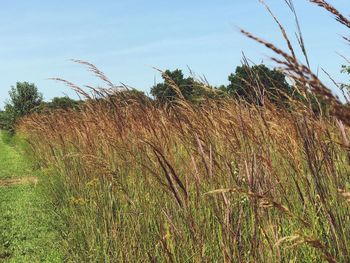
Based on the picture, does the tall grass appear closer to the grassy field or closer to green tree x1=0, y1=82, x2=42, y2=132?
the grassy field

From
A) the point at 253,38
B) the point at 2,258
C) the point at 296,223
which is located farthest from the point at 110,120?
the point at 253,38

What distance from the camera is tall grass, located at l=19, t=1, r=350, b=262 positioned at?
6.76ft

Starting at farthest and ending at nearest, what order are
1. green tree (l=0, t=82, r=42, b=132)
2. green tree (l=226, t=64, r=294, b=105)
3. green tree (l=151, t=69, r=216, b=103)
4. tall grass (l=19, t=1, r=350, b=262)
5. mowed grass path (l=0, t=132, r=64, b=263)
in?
green tree (l=0, t=82, r=42, b=132) < mowed grass path (l=0, t=132, r=64, b=263) < green tree (l=151, t=69, r=216, b=103) < green tree (l=226, t=64, r=294, b=105) < tall grass (l=19, t=1, r=350, b=262)

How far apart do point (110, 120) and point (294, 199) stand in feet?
9.08

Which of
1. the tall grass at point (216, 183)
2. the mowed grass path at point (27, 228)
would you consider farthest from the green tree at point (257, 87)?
the mowed grass path at point (27, 228)

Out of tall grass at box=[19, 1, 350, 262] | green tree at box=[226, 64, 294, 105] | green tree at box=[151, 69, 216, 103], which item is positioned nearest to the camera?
tall grass at box=[19, 1, 350, 262]

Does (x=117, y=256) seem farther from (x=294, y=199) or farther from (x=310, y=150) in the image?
(x=310, y=150)

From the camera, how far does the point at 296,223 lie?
9.00 ft

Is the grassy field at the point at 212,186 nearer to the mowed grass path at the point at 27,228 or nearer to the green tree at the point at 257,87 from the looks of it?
the green tree at the point at 257,87

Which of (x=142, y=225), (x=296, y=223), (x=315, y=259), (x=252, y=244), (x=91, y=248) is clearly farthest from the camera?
(x=91, y=248)

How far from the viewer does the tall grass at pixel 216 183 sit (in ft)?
6.76

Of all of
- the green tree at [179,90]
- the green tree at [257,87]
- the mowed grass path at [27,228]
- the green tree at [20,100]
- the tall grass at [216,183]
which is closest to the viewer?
the tall grass at [216,183]

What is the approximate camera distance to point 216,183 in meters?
2.72

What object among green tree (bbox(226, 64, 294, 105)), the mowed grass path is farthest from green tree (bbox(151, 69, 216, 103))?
the mowed grass path
